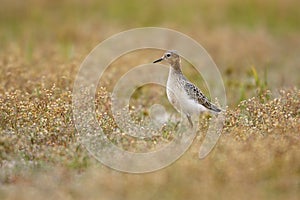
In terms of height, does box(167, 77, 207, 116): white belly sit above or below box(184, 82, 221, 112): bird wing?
below

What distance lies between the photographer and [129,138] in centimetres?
690

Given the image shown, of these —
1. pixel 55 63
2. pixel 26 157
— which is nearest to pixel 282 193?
pixel 26 157

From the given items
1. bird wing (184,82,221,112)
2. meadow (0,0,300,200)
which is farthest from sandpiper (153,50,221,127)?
meadow (0,0,300,200)

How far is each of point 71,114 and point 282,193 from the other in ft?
8.65

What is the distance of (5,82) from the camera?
923 centimetres

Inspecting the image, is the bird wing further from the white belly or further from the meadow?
the meadow

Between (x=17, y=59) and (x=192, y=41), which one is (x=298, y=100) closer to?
(x=17, y=59)

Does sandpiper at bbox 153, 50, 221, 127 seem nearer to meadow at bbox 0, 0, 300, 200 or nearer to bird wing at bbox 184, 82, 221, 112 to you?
bird wing at bbox 184, 82, 221, 112

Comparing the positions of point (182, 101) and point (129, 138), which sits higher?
point (182, 101)

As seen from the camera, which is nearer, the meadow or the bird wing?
the meadow

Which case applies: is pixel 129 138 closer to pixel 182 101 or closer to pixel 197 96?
pixel 182 101

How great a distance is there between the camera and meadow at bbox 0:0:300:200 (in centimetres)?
570

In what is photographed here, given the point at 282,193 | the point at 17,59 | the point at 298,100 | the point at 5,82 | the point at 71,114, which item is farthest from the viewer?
the point at 17,59

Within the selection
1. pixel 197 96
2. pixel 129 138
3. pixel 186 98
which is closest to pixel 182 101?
pixel 186 98
